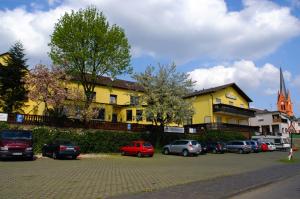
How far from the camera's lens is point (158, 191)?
450 inches

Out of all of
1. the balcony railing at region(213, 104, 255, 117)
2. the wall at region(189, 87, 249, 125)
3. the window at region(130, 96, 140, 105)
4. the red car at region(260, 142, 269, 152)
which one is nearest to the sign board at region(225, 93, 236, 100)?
the wall at region(189, 87, 249, 125)

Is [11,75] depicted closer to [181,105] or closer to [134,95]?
[134,95]

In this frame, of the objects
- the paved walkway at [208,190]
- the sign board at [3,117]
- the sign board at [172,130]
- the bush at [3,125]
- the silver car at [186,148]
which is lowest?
the paved walkway at [208,190]

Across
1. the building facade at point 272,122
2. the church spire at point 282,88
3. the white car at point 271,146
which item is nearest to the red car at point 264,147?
the white car at point 271,146

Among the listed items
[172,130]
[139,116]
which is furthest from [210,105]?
[139,116]

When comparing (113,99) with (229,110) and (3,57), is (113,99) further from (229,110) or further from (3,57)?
(229,110)

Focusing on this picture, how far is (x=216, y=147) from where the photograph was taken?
1650 inches

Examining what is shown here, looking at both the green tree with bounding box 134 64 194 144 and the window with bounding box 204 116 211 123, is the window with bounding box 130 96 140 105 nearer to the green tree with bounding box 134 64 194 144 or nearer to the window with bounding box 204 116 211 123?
the green tree with bounding box 134 64 194 144

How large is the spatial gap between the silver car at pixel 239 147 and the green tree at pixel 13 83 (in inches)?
1048

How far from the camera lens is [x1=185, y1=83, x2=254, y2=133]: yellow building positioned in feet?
184

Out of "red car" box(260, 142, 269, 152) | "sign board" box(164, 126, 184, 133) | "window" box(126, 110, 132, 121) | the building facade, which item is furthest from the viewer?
the building facade

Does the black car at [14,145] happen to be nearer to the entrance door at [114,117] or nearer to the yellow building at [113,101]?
the yellow building at [113,101]

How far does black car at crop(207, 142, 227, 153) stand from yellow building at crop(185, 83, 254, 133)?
11323mm

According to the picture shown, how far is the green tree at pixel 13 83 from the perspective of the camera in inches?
1358
